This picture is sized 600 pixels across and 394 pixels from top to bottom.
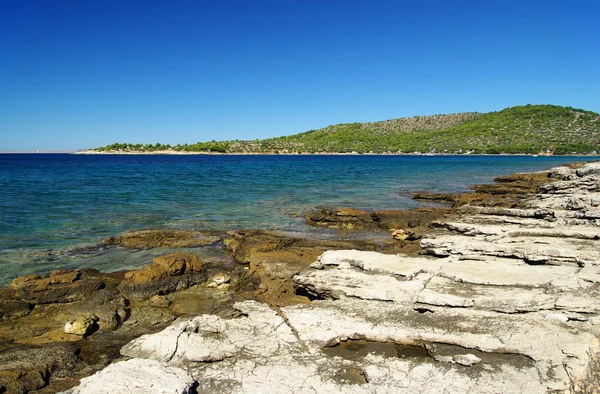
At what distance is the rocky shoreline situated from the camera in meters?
4.26

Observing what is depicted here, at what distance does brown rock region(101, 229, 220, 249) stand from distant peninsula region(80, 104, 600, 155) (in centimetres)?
10469

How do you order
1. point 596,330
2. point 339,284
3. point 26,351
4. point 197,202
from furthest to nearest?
point 197,202, point 339,284, point 26,351, point 596,330

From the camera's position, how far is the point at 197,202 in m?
21.8

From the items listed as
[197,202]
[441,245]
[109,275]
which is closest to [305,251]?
[441,245]

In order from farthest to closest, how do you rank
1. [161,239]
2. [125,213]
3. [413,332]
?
1. [125,213]
2. [161,239]
3. [413,332]

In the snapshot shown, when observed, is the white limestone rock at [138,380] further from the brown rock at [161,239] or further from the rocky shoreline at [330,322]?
the brown rock at [161,239]

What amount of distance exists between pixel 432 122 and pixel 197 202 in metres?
142

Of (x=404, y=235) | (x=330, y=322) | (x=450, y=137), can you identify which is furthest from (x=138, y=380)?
(x=450, y=137)

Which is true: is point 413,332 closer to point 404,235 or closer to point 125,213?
point 404,235

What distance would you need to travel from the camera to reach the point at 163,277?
28.4 feet

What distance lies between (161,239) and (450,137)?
423ft

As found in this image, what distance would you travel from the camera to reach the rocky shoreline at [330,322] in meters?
4.26

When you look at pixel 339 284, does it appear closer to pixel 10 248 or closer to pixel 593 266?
pixel 593 266

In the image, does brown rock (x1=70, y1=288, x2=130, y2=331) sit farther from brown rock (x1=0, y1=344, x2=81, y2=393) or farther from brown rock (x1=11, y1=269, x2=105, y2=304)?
brown rock (x1=0, y1=344, x2=81, y2=393)
